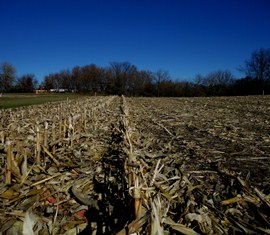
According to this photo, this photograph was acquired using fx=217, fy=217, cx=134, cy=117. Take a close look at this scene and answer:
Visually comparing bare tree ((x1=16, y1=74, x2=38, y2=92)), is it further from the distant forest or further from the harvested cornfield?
the harvested cornfield

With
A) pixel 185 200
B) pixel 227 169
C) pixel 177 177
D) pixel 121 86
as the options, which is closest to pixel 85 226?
pixel 185 200

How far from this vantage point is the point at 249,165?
153 inches

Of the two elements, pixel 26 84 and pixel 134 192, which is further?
pixel 26 84

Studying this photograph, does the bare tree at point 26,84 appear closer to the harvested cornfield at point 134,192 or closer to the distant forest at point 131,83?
the distant forest at point 131,83

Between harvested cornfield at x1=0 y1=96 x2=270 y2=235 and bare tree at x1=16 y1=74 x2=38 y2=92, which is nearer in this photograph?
harvested cornfield at x1=0 y1=96 x2=270 y2=235

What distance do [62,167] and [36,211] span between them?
45.5 inches

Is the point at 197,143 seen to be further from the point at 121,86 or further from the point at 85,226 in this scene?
the point at 121,86

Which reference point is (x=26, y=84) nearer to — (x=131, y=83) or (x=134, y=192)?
(x=131, y=83)

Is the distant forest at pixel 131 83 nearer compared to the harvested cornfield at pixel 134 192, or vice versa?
the harvested cornfield at pixel 134 192

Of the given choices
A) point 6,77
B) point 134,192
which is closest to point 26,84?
point 6,77

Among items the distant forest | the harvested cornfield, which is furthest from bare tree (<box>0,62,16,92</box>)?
the harvested cornfield

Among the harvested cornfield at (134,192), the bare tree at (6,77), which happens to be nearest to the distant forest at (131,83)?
the bare tree at (6,77)

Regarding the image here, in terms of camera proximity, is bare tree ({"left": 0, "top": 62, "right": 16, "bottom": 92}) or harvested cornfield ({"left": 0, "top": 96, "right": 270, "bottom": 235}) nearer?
harvested cornfield ({"left": 0, "top": 96, "right": 270, "bottom": 235})

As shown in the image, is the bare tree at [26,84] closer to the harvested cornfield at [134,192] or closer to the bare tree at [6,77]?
the bare tree at [6,77]
